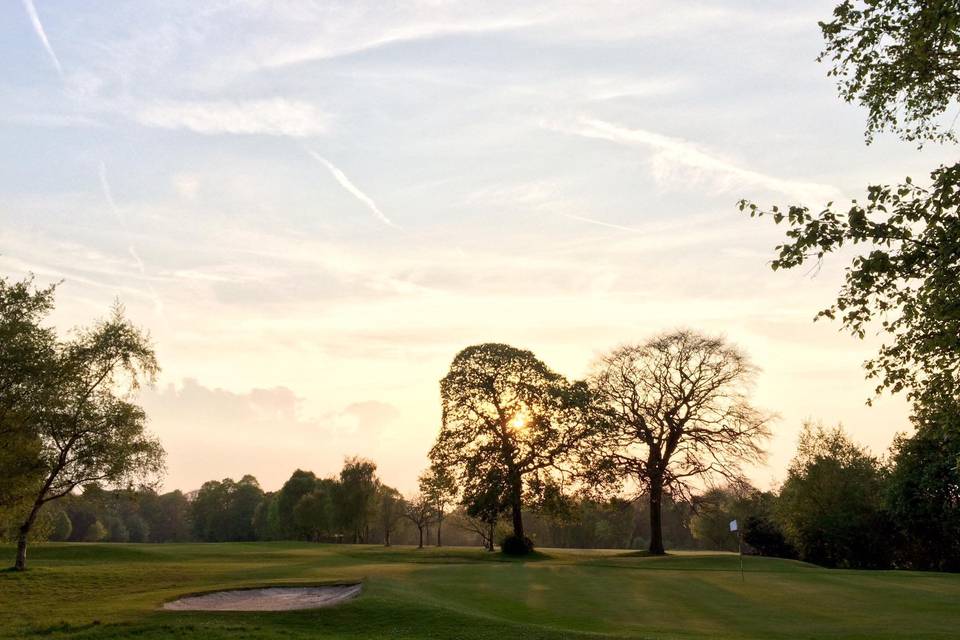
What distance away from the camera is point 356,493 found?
102 metres

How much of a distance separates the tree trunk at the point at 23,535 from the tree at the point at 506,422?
2942 centimetres

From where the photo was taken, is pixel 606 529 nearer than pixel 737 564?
No

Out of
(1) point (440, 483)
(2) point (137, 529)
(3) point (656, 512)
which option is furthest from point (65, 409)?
(2) point (137, 529)

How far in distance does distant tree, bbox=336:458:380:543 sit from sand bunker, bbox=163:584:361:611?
7052 centimetres

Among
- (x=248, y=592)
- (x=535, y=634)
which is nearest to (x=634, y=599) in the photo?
(x=535, y=634)

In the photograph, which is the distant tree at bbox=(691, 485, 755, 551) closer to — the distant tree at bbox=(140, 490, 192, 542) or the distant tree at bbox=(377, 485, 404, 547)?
the distant tree at bbox=(377, 485, 404, 547)

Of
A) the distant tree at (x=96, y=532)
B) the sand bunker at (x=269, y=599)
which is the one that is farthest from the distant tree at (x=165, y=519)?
the sand bunker at (x=269, y=599)

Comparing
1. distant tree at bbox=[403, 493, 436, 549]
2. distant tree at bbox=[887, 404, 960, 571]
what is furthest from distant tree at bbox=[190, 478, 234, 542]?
distant tree at bbox=[887, 404, 960, 571]

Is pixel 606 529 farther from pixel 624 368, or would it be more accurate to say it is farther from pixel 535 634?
pixel 535 634

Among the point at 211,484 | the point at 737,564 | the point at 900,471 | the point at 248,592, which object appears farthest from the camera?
the point at 211,484

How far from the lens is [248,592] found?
3209 cm

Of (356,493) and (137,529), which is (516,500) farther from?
(137,529)

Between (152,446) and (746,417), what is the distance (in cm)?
4131

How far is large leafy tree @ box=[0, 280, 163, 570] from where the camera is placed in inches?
1455
